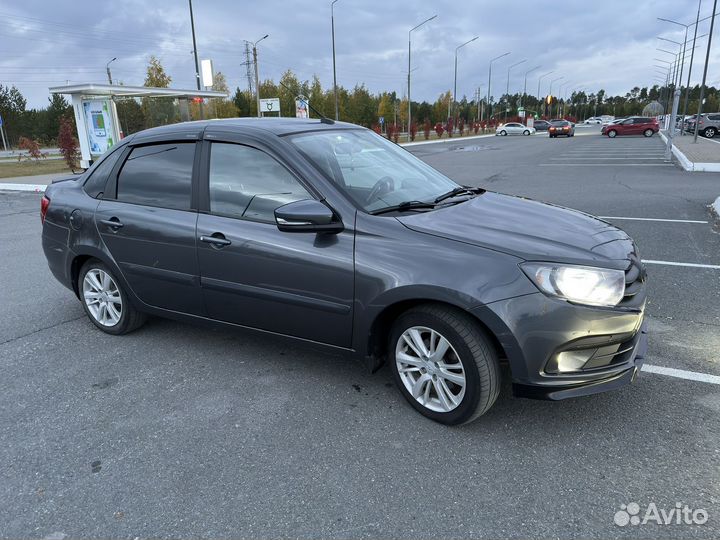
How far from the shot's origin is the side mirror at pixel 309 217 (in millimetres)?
2982

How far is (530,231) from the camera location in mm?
3047

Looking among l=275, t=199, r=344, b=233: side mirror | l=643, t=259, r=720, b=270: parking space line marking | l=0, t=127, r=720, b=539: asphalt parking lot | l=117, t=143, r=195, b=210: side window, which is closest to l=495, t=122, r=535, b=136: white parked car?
l=643, t=259, r=720, b=270: parking space line marking

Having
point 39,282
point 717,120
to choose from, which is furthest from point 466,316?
point 717,120

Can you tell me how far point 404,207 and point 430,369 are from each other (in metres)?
1.00

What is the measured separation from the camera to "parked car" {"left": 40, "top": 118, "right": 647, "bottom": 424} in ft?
8.84

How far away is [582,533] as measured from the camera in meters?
2.22

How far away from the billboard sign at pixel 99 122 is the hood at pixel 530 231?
788 inches

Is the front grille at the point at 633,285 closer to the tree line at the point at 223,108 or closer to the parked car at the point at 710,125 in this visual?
the tree line at the point at 223,108

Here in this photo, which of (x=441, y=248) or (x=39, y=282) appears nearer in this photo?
(x=441, y=248)

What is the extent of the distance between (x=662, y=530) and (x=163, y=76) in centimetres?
4652

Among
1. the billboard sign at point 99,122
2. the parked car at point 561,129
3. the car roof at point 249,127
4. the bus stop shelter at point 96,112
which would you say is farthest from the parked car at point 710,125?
the car roof at point 249,127

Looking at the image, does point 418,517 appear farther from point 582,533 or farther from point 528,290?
point 528,290

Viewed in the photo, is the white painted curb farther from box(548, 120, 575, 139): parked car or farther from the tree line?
box(548, 120, 575, 139): parked car

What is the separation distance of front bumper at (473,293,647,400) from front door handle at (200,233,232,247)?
1667 mm
